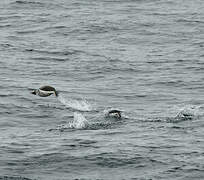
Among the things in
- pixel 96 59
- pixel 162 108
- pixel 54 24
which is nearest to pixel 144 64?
pixel 96 59

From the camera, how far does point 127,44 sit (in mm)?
37188

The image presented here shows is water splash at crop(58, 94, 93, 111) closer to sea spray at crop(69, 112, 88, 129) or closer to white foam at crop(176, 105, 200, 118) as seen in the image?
sea spray at crop(69, 112, 88, 129)

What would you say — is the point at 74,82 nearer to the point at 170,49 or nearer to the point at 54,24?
the point at 170,49

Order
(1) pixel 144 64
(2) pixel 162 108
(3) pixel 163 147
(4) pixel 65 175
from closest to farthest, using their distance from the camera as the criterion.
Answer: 1. (4) pixel 65 175
2. (3) pixel 163 147
3. (2) pixel 162 108
4. (1) pixel 144 64

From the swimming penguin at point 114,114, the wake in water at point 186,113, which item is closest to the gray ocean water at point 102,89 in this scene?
the wake in water at point 186,113

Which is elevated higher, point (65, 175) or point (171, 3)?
point (65, 175)

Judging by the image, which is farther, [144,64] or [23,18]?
[23,18]

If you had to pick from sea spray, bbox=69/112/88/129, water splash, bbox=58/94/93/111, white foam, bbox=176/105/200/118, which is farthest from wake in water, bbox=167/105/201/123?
water splash, bbox=58/94/93/111

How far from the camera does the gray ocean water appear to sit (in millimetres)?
19781

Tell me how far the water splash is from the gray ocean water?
0.04 meters

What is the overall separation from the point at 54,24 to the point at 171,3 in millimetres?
10512

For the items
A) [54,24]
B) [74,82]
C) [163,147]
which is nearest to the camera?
[163,147]

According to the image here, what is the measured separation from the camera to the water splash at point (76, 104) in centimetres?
2594

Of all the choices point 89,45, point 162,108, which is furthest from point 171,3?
point 162,108
